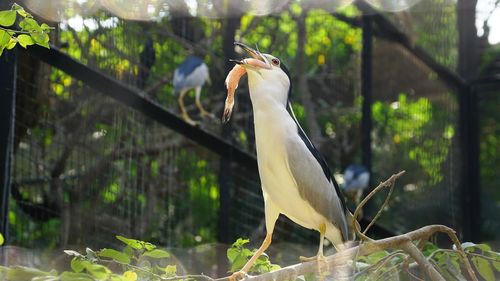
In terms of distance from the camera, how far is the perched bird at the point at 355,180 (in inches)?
254

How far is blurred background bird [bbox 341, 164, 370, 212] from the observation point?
6461mm

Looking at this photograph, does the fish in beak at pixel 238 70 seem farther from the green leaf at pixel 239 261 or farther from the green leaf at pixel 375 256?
the green leaf at pixel 375 256

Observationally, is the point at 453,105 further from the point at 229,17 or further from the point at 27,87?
the point at 27,87

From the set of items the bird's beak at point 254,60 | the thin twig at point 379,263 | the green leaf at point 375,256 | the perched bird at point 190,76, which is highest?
the bird's beak at point 254,60

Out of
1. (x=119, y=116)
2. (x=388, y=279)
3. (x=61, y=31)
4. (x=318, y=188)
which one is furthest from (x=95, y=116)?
(x=388, y=279)

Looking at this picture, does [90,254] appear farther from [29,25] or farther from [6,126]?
[6,126]

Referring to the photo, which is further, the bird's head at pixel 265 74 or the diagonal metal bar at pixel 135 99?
the diagonal metal bar at pixel 135 99

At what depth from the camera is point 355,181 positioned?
685cm

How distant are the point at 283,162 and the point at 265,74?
284mm

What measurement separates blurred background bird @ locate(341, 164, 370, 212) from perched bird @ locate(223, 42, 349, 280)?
3.11 m

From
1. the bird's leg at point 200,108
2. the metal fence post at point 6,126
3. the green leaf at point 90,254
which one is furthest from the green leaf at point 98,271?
the bird's leg at point 200,108

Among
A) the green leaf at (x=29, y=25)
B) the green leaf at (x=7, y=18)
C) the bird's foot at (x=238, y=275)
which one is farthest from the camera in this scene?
the bird's foot at (x=238, y=275)

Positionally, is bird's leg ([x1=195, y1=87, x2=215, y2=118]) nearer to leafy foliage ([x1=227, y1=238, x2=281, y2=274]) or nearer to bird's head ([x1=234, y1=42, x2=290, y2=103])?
bird's head ([x1=234, y1=42, x2=290, y2=103])

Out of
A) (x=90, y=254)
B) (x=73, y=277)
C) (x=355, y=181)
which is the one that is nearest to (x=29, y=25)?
(x=90, y=254)
